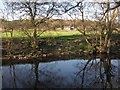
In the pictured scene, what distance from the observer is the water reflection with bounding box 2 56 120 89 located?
935 centimetres

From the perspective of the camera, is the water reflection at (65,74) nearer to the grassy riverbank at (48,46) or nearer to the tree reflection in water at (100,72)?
the tree reflection in water at (100,72)

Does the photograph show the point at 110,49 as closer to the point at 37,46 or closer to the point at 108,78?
the point at 37,46

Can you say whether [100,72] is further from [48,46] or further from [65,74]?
[48,46]

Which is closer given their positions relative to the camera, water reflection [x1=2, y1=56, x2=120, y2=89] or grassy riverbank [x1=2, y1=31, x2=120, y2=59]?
water reflection [x1=2, y1=56, x2=120, y2=89]

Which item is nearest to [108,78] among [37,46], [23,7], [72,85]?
[72,85]

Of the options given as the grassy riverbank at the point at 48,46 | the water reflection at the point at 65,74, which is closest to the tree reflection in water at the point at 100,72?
the water reflection at the point at 65,74

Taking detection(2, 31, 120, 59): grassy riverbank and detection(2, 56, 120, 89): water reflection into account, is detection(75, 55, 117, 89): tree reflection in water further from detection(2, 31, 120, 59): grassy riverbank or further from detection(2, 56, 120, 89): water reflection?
detection(2, 31, 120, 59): grassy riverbank

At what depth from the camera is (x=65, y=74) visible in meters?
11.1

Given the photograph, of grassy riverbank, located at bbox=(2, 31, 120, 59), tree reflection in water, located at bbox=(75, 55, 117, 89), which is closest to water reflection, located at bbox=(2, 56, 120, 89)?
tree reflection in water, located at bbox=(75, 55, 117, 89)

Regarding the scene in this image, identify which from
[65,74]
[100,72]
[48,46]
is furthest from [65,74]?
[48,46]

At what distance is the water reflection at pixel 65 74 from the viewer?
9352 mm

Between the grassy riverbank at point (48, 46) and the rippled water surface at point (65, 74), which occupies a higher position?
the grassy riverbank at point (48, 46)

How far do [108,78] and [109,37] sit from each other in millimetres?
8034

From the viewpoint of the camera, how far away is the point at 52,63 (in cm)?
1413
